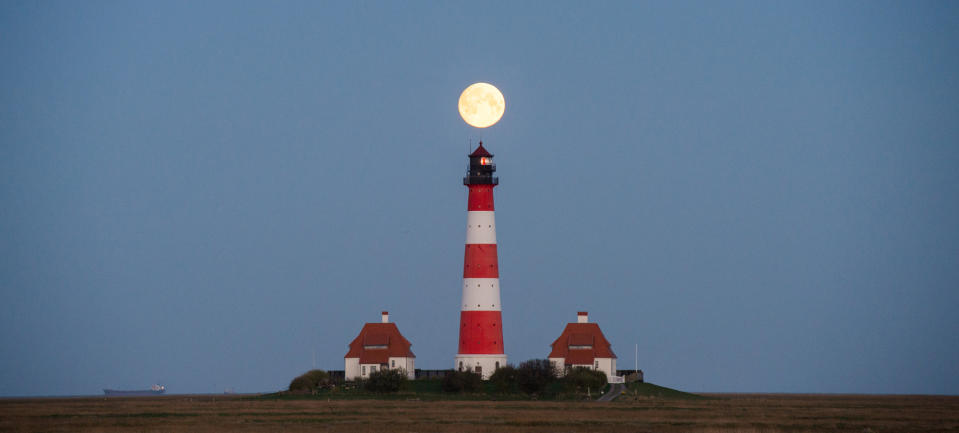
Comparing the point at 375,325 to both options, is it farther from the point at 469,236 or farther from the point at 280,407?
the point at 280,407

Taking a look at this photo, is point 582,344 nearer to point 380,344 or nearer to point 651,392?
point 651,392

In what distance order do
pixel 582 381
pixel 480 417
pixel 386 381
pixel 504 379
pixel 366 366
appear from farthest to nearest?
pixel 366 366 < pixel 582 381 < pixel 386 381 < pixel 504 379 < pixel 480 417

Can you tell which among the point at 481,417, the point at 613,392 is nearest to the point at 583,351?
the point at 613,392

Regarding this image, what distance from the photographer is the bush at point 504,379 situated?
91.8 metres

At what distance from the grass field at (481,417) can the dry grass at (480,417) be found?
0.05m

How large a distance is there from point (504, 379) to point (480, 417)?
2282 centimetres

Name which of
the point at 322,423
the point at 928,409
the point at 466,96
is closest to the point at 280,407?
the point at 322,423

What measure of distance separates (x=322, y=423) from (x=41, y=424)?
1416 cm

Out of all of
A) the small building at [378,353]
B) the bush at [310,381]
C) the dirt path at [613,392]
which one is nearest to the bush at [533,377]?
the dirt path at [613,392]

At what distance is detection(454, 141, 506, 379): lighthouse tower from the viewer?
309 ft

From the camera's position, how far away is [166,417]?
71875 millimetres

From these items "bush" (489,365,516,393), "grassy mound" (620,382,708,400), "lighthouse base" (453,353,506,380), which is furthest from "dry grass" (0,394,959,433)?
"lighthouse base" (453,353,506,380)

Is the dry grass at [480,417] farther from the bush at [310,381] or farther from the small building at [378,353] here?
the small building at [378,353]

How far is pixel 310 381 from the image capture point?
9675 centimetres
